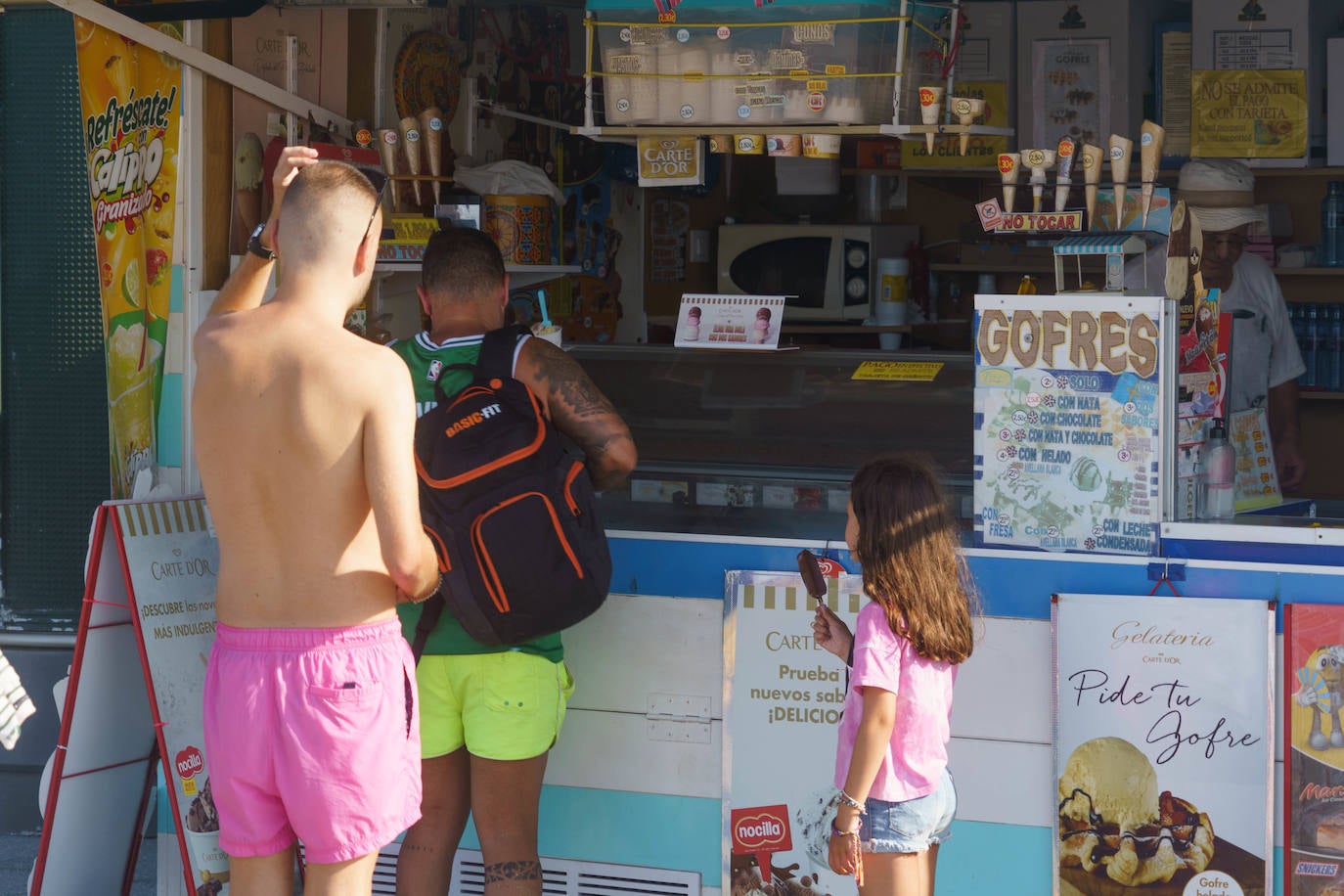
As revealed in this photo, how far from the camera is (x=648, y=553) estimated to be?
11.8ft

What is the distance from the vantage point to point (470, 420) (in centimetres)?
300

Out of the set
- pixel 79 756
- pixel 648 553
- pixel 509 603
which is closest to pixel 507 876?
pixel 509 603

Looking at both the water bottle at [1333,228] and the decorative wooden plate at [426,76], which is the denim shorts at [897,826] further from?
the water bottle at [1333,228]

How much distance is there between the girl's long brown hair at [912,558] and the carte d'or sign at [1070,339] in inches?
29.6

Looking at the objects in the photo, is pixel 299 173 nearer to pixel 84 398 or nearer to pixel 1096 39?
pixel 84 398

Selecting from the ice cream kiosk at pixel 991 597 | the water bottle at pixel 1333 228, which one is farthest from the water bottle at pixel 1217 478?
the water bottle at pixel 1333 228

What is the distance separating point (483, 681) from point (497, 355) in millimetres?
676

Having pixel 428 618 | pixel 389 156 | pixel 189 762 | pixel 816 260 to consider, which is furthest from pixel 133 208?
pixel 816 260

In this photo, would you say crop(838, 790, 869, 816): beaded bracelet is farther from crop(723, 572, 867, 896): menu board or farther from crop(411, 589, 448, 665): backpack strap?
crop(411, 589, 448, 665): backpack strap

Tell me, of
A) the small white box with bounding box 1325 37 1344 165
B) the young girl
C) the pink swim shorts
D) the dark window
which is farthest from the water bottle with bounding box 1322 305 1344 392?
the pink swim shorts

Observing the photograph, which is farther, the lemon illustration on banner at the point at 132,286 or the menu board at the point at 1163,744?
the lemon illustration on banner at the point at 132,286

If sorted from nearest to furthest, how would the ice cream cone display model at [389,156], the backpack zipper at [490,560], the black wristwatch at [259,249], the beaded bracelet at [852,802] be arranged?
the beaded bracelet at [852,802]
the black wristwatch at [259,249]
the backpack zipper at [490,560]
the ice cream cone display model at [389,156]

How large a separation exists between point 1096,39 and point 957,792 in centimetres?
418

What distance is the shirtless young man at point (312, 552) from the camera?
8.07 ft
